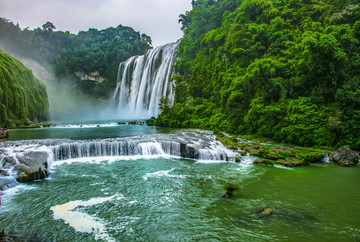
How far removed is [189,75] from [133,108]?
1436 centimetres

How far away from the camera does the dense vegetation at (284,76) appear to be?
39.4ft

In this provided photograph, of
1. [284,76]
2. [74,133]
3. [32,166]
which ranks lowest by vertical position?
[32,166]

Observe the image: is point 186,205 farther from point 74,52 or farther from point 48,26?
point 48,26

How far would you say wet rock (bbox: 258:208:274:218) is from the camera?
5.54m

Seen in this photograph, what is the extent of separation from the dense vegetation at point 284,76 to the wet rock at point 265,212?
844 cm

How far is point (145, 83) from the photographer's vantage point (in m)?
37.3

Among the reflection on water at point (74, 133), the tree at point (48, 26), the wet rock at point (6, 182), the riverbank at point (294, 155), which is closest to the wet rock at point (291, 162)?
the riverbank at point (294, 155)

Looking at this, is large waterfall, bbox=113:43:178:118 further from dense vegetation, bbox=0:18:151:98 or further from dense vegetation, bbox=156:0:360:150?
dense vegetation, bbox=156:0:360:150

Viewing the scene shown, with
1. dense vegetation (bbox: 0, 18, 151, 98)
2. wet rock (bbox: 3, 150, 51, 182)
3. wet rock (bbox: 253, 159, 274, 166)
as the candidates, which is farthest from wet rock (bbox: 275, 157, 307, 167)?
dense vegetation (bbox: 0, 18, 151, 98)

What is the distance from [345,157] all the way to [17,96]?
30399 mm

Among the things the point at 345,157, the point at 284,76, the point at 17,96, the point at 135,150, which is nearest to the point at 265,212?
the point at 345,157

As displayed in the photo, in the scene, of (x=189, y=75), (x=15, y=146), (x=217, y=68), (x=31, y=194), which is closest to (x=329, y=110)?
(x=217, y=68)

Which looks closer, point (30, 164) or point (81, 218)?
point (81, 218)

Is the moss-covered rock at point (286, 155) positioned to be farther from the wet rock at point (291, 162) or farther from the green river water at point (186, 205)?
the green river water at point (186, 205)
